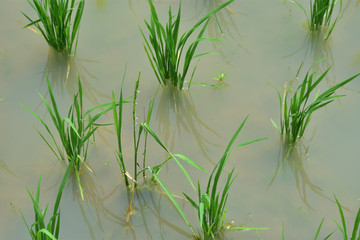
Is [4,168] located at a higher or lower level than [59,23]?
lower

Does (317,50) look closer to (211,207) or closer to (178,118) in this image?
(178,118)

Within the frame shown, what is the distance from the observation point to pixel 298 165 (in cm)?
264

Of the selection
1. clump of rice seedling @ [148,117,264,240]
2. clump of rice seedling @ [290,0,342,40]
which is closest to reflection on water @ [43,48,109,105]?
clump of rice seedling @ [148,117,264,240]

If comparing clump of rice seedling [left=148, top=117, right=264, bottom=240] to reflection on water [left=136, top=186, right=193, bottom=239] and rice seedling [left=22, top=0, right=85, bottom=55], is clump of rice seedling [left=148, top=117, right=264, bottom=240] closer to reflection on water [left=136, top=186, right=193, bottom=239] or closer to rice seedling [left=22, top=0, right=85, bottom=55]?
reflection on water [left=136, top=186, right=193, bottom=239]

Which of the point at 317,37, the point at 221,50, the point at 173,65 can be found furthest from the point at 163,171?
the point at 317,37

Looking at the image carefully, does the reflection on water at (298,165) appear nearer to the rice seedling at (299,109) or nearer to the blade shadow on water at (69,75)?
the rice seedling at (299,109)

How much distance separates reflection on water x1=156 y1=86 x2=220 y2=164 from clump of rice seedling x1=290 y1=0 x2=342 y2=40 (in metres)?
0.80

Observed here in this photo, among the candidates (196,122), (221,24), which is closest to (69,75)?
(196,122)

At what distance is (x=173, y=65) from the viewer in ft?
9.18

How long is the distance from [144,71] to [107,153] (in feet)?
1.82

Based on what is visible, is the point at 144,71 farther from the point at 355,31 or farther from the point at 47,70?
the point at 355,31

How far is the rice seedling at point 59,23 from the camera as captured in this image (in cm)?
288

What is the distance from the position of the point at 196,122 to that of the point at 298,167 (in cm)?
53

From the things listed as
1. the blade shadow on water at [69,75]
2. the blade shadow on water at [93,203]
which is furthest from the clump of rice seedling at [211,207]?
the blade shadow on water at [69,75]
